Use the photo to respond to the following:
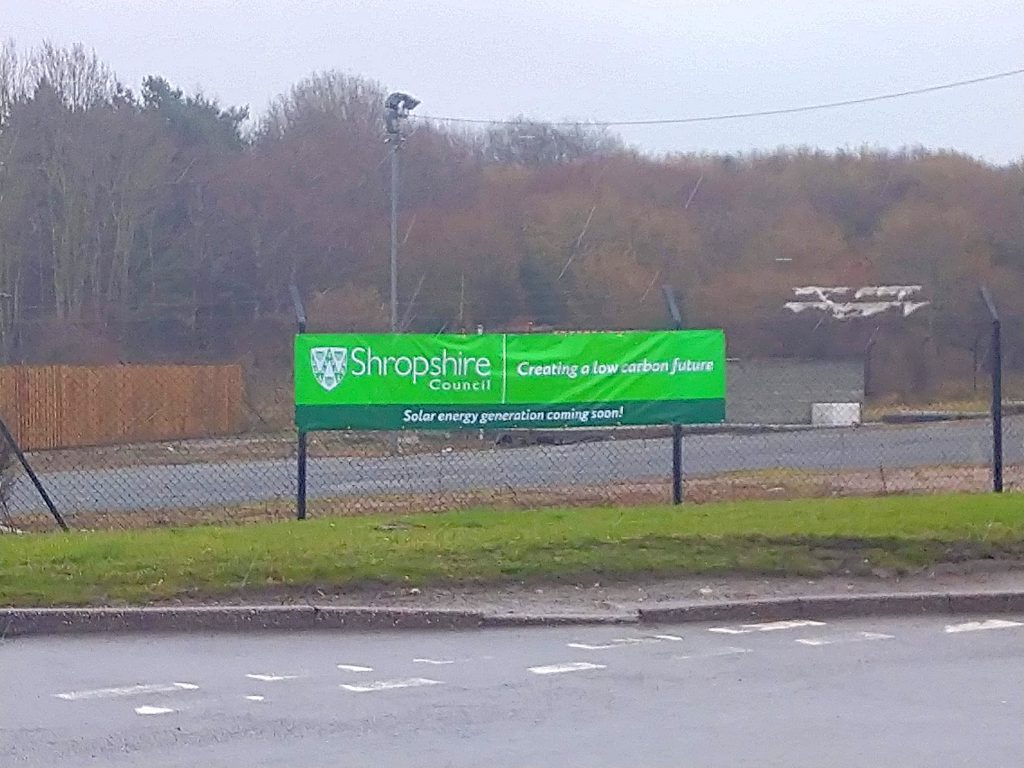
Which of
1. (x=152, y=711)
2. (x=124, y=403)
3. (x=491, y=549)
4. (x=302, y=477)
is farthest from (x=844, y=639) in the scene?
(x=124, y=403)

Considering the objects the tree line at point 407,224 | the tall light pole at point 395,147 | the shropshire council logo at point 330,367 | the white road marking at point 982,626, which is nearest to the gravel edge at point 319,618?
the white road marking at point 982,626

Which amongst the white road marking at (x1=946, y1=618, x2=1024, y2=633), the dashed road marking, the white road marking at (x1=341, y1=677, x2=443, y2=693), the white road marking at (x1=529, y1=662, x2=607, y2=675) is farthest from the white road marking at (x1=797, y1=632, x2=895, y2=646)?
the dashed road marking

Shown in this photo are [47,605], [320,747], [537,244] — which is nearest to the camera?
[320,747]

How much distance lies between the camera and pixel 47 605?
10.0m

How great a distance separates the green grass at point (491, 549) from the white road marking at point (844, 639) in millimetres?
1658

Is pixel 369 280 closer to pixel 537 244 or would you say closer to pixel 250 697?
pixel 537 244

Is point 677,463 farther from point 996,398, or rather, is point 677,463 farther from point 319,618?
point 319,618

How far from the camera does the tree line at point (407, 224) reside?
1786 inches

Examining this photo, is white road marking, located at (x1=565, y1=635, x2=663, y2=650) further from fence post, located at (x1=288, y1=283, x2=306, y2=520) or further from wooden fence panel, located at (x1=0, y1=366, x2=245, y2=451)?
wooden fence panel, located at (x1=0, y1=366, x2=245, y2=451)

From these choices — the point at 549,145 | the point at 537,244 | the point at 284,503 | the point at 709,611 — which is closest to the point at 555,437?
the point at 284,503

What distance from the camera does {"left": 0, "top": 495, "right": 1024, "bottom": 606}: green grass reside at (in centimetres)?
1062

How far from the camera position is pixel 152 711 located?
7406 mm

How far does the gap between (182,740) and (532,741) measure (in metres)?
1.55

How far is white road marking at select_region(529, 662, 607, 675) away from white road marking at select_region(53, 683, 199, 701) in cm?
185
